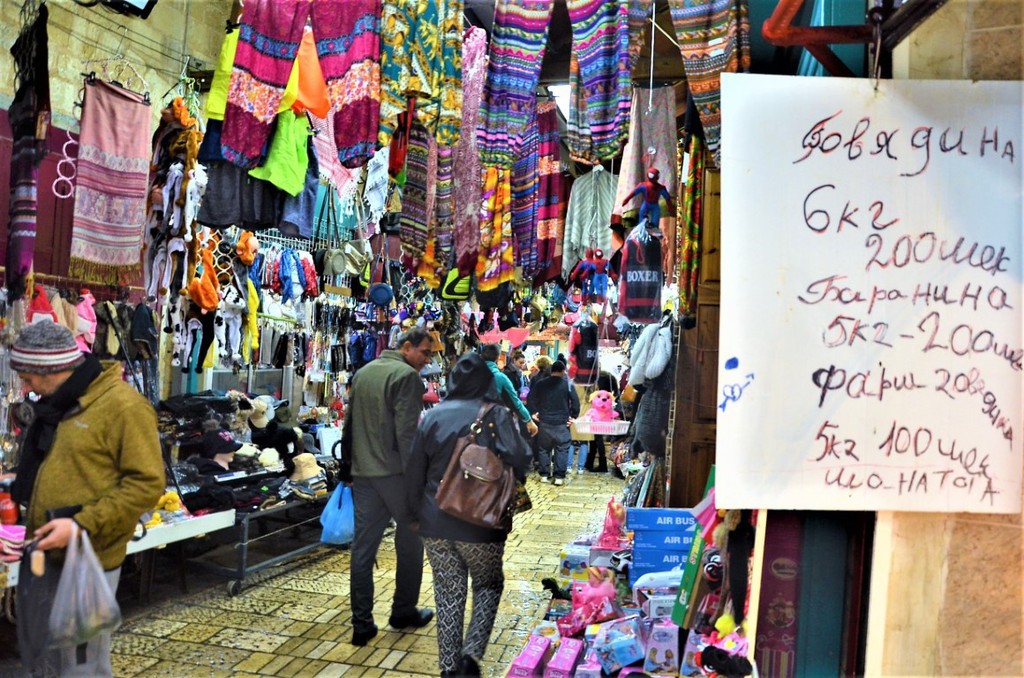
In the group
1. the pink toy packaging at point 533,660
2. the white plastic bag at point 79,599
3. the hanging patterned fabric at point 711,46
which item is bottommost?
the pink toy packaging at point 533,660

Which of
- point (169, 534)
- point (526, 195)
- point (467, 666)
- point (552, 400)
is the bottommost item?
point (467, 666)

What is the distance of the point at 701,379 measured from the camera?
4273 millimetres

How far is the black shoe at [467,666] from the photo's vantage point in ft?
11.7

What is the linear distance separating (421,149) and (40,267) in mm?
2173

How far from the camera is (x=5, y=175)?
377 cm

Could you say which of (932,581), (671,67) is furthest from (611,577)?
(671,67)

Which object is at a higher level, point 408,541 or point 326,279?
point 326,279

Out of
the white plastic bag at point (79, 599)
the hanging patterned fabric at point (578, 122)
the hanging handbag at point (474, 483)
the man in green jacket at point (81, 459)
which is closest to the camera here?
the white plastic bag at point (79, 599)

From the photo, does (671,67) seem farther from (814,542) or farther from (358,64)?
(814,542)

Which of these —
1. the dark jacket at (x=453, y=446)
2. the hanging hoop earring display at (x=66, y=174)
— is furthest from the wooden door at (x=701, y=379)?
the hanging hoop earring display at (x=66, y=174)

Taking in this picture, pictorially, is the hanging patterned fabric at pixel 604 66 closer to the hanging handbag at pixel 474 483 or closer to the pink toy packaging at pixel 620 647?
the hanging handbag at pixel 474 483

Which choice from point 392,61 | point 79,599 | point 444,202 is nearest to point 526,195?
point 444,202

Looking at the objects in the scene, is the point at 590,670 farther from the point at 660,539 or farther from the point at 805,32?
the point at 805,32

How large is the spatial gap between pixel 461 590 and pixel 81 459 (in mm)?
1861
